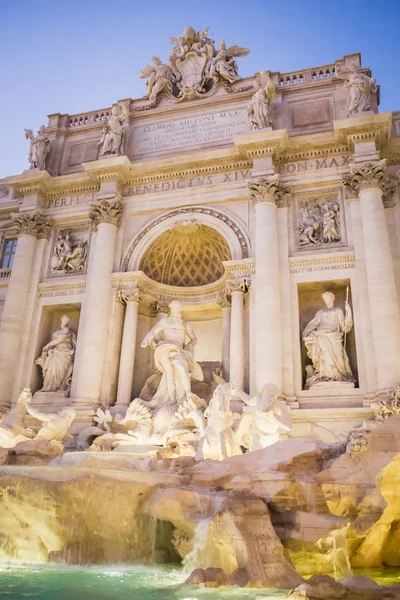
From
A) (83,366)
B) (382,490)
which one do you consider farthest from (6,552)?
(83,366)

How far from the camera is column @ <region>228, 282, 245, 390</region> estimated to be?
14445 mm

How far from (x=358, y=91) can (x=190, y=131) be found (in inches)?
227

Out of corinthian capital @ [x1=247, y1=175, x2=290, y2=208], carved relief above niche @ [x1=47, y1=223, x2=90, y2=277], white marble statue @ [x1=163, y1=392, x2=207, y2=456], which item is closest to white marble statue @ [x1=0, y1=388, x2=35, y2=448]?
white marble statue @ [x1=163, y1=392, x2=207, y2=456]

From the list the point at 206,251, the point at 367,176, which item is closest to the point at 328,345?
the point at 367,176

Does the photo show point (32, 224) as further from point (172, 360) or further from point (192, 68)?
point (192, 68)

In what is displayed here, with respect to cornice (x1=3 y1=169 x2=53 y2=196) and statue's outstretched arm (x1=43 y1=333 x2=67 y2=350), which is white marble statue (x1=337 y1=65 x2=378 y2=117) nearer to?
cornice (x1=3 y1=169 x2=53 y2=196)

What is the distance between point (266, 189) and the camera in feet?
51.6

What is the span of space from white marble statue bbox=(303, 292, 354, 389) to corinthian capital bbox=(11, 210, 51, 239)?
32.3 ft

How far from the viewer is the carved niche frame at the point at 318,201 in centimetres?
1534

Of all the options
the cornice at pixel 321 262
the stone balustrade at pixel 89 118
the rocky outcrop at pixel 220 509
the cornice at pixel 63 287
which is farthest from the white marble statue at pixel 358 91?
the rocky outcrop at pixel 220 509

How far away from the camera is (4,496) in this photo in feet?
26.2

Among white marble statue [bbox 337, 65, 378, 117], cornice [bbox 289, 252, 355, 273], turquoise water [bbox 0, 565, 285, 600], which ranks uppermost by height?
white marble statue [bbox 337, 65, 378, 117]

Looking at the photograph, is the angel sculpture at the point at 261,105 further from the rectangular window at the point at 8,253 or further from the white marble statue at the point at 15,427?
the white marble statue at the point at 15,427

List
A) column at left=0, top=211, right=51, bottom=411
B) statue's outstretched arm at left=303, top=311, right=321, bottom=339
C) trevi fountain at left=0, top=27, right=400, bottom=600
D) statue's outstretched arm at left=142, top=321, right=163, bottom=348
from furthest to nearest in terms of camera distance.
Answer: column at left=0, top=211, right=51, bottom=411, statue's outstretched arm at left=142, top=321, right=163, bottom=348, statue's outstretched arm at left=303, top=311, right=321, bottom=339, trevi fountain at left=0, top=27, right=400, bottom=600
